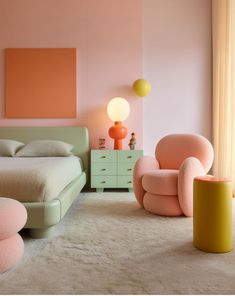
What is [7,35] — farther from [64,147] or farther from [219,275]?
[219,275]

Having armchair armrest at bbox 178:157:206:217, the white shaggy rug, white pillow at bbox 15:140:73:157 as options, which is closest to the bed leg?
the white shaggy rug

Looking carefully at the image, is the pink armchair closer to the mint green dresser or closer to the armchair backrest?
the armchair backrest

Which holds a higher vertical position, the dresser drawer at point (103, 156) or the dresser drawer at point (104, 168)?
the dresser drawer at point (103, 156)

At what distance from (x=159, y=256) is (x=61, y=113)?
3028 millimetres

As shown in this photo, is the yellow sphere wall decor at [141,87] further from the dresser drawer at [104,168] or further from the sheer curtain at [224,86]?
the dresser drawer at [104,168]

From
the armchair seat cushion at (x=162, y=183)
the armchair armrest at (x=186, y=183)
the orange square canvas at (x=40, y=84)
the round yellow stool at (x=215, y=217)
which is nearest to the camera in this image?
the round yellow stool at (x=215, y=217)

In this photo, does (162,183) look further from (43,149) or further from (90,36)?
(90,36)

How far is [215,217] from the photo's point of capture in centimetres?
184

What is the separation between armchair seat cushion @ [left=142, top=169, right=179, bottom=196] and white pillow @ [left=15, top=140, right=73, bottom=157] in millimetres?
1433

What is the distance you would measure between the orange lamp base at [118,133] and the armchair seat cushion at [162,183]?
1366mm

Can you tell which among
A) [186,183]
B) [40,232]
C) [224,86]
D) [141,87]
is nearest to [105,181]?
[141,87]

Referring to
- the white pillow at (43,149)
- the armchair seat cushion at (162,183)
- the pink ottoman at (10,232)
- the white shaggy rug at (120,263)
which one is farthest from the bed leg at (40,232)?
the white pillow at (43,149)

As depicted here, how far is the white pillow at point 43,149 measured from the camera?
12.3 ft

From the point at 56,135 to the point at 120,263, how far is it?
2.82 metres
